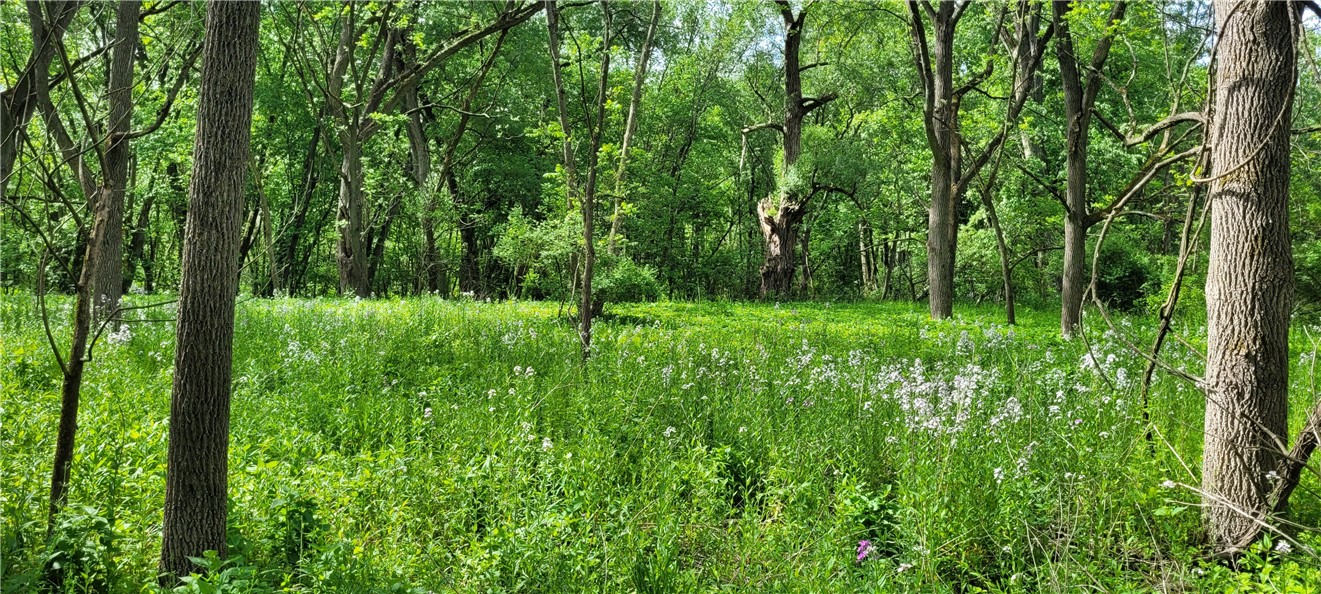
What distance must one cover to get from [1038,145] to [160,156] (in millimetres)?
22901

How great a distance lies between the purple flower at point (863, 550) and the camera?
12.0 ft

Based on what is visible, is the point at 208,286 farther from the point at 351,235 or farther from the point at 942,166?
the point at 351,235

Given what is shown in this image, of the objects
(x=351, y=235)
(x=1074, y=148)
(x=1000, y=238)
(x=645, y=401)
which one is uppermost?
(x=1074, y=148)

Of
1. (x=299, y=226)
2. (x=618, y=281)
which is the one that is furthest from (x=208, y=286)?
(x=299, y=226)

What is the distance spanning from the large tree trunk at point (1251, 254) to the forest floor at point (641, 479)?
10.4 inches

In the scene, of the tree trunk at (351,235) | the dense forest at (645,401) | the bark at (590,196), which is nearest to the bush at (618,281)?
the dense forest at (645,401)

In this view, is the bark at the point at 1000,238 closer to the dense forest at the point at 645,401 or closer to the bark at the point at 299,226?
the dense forest at the point at 645,401

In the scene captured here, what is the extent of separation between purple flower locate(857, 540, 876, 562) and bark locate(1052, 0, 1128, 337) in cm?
725

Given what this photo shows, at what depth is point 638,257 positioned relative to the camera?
23.8m

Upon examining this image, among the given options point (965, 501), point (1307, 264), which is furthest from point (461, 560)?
point (1307, 264)

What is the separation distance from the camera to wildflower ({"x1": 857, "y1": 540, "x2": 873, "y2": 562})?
144 inches

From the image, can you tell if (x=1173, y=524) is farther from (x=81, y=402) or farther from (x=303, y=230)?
(x=303, y=230)

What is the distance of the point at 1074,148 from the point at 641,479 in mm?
8296

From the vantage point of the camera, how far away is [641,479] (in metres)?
4.71
